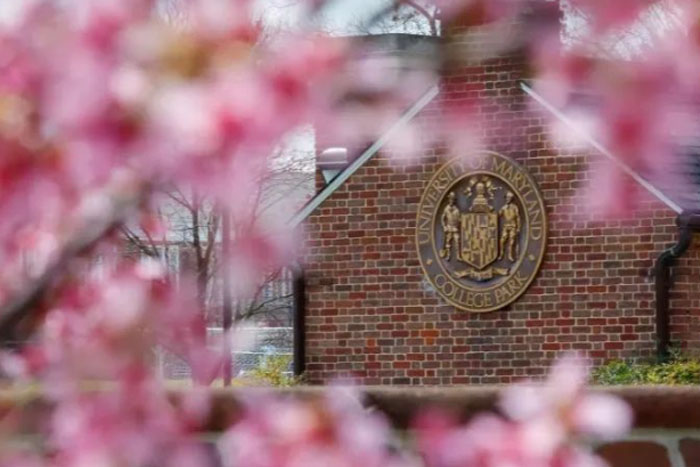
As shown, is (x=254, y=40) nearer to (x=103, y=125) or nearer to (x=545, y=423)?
(x=103, y=125)

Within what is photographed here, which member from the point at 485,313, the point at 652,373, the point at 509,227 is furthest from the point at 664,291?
the point at 485,313

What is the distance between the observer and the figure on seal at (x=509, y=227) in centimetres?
1277

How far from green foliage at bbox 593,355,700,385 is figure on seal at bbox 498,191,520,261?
1.42 m

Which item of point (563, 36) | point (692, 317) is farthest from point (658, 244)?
point (563, 36)

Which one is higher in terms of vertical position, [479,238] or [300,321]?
[479,238]

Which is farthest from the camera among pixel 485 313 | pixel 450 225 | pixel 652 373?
pixel 485 313

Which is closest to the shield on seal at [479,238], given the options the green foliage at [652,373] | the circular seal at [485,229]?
the circular seal at [485,229]

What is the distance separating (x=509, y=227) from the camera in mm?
12812

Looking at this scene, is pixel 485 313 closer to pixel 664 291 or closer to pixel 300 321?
pixel 664 291

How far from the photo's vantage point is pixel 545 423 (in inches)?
63.4

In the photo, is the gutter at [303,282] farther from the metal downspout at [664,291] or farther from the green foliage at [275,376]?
the metal downspout at [664,291]

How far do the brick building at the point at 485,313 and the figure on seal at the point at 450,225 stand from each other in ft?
1.19

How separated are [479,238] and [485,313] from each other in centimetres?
77

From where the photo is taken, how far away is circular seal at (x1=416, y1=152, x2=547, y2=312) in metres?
12.8
